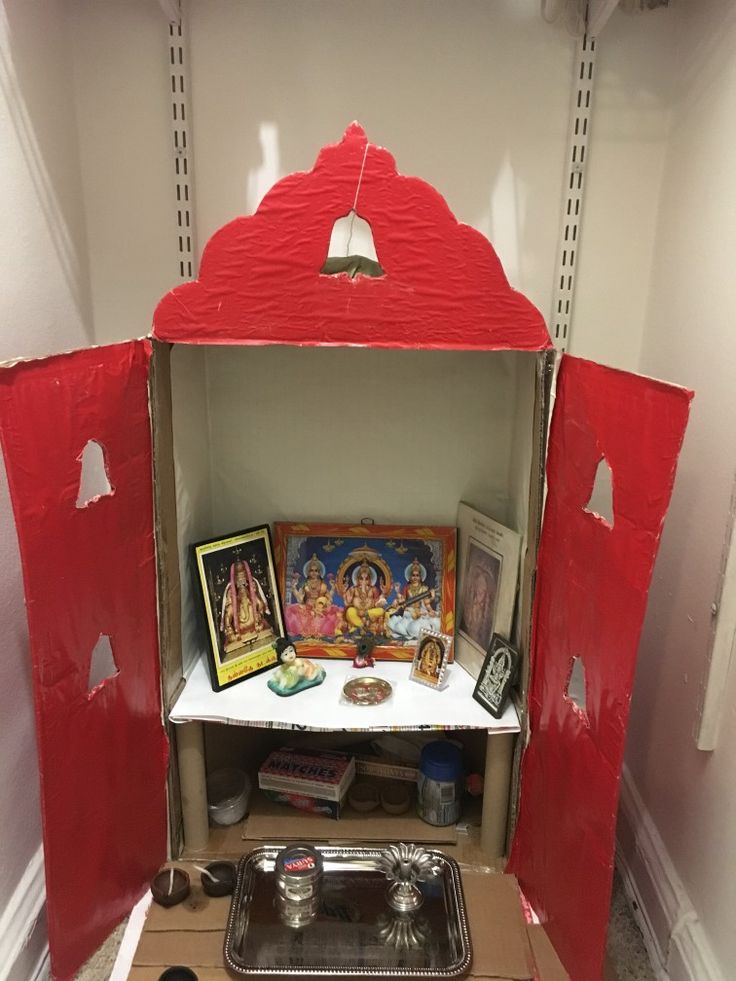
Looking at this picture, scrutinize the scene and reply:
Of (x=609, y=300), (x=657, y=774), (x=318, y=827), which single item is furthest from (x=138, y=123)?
(x=657, y=774)

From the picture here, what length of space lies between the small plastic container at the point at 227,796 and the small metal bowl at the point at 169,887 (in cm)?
17

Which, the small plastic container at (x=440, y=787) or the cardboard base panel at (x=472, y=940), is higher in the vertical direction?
the small plastic container at (x=440, y=787)

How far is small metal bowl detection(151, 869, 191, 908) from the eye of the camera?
3.86 ft

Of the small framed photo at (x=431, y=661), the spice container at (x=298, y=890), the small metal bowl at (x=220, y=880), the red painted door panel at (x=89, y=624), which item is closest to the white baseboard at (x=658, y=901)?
the small framed photo at (x=431, y=661)

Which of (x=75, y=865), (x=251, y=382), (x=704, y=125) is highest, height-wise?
(x=704, y=125)

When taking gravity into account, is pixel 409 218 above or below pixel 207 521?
above

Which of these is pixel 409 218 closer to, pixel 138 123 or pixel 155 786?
pixel 138 123

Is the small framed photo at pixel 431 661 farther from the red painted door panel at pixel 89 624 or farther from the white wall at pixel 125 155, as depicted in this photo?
the white wall at pixel 125 155

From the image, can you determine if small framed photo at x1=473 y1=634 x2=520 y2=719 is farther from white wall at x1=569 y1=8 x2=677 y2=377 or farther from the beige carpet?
white wall at x1=569 y1=8 x2=677 y2=377

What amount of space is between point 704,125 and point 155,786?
1.45 m

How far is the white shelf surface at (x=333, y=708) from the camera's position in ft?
4.08

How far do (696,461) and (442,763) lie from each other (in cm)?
73

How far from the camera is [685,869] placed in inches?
46.2

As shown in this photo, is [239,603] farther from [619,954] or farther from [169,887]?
[619,954]
